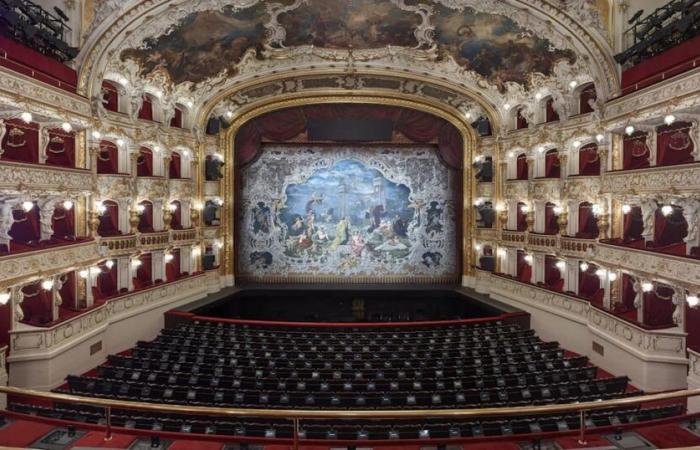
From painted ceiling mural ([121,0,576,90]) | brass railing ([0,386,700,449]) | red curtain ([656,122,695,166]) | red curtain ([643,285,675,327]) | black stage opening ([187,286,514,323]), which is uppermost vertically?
painted ceiling mural ([121,0,576,90])

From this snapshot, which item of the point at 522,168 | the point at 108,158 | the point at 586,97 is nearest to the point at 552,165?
the point at 522,168

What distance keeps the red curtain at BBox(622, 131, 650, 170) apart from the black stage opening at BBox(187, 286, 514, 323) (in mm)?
9816

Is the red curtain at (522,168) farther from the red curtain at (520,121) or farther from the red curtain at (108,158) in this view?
the red curtain at (108,158)

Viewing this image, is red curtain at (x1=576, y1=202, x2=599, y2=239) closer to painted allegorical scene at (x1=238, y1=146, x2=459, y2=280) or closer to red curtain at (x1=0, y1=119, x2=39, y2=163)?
painted allegorical scene at (x1=238, y1=146, x2=459, y2=280)

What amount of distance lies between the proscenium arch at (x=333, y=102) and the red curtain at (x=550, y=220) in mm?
4572

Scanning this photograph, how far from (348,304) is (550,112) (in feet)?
42.0

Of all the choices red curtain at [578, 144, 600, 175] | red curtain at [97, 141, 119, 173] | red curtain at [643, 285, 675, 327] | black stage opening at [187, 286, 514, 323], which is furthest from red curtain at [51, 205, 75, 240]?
red curtain at [578, 144, 600, 175]

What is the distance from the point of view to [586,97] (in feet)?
53.2

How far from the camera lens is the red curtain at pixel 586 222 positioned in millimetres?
16016

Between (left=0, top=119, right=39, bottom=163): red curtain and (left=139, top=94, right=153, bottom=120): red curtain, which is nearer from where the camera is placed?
(left=0, top=119, right=39, bottom=163): red curtain

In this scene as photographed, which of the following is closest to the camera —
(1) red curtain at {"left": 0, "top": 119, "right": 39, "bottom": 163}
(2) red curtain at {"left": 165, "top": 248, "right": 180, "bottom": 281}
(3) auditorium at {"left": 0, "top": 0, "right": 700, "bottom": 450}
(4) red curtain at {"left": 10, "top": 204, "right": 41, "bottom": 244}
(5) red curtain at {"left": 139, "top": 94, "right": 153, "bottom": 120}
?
(3) auditorium at {"left": 0, "top": 0, "right": 700, "bottom": 450}

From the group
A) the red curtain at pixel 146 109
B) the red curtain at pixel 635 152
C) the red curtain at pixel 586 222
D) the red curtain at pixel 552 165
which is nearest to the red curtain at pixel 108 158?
the red curtain at pixel 146 109

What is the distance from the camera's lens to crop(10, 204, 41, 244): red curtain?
12.5m

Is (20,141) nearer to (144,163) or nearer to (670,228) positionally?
(144,163)
